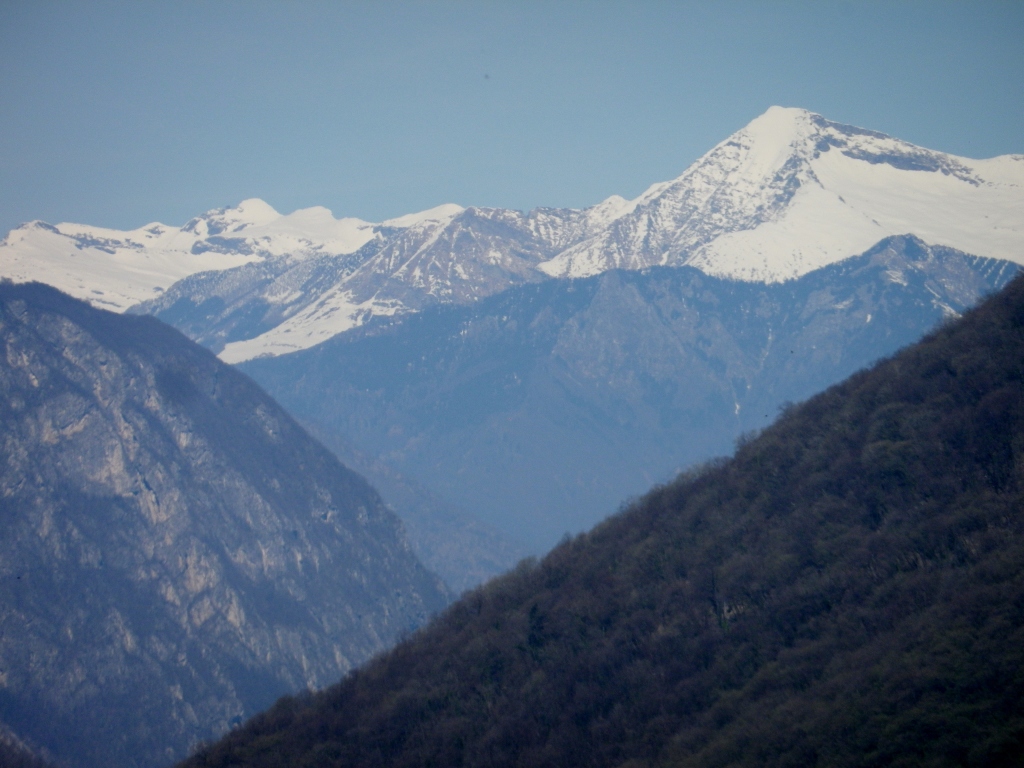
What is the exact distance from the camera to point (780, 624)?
87.6 meters

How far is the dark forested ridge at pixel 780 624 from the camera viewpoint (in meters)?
63.1

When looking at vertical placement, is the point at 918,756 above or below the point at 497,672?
below

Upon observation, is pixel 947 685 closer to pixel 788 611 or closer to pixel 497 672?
pixel 788 611

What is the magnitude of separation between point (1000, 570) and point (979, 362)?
125 feet

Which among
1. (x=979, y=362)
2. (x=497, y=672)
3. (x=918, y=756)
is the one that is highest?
(x=979, y=362)

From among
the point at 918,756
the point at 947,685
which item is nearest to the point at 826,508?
the point at 947,685

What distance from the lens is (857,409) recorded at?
11819cm

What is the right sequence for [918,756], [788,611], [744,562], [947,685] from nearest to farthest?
[918,756] < [947,685] < [788,611] < [744,562]

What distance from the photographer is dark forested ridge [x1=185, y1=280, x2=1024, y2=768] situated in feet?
207

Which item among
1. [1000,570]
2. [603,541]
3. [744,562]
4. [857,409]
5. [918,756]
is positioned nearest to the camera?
[918,756]

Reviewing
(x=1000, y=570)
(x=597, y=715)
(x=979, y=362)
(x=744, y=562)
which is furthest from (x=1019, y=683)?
(x=979, y=362)

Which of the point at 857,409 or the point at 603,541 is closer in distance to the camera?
the point at 857,409

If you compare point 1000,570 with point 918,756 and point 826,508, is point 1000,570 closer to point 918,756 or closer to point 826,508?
point 918,756

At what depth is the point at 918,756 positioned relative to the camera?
54594 millimetres
